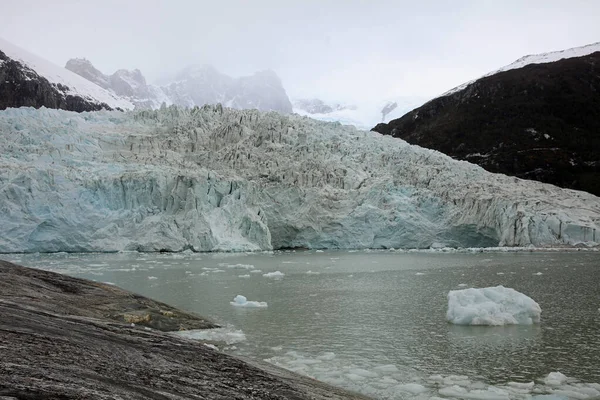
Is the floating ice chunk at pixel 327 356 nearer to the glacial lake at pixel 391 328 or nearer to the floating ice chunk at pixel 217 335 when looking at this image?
the glacial lake at pixel 391 328

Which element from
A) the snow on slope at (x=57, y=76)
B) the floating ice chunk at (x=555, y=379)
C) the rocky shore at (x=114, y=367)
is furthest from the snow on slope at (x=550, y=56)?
the rocky shore at (x=114, y=367)

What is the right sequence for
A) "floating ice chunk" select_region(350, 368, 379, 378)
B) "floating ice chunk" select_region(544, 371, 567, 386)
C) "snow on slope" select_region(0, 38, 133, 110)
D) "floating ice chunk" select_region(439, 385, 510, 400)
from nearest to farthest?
"floating ice chunk" select_region(439, 385, 510, 400) < "floating ice chunk" select_region(544, 371, 567, 386) < "floating ice chunk" select_region(350, 368, 379, 378) < "snow on slope" select_region(0, 38, 133, 110)

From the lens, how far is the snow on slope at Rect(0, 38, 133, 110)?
2532 inches

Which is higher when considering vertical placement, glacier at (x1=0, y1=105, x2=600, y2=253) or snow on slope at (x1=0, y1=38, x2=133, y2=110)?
snow on slope at (x1=0, y1=38, x2=133, y2=110)

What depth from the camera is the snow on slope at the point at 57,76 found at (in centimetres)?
6431

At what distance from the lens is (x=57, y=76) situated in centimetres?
6725

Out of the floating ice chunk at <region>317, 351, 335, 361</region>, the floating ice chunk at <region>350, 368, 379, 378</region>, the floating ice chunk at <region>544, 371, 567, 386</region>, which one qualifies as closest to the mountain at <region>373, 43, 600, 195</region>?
the floating ice chunk at <region>544, 371, 567, 386</region>

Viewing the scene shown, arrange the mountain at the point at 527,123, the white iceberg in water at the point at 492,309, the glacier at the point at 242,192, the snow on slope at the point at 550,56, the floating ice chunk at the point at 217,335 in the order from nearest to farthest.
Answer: the floating ice chunk at the point at 217,335
the white iceberg in water at the point at 492,309
the glacier at the point at 242,192
the mountain at the point at 527,123
the snow on slope at the point at 550,56

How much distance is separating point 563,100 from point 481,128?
9553mm

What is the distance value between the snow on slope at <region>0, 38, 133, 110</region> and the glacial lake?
62.2m

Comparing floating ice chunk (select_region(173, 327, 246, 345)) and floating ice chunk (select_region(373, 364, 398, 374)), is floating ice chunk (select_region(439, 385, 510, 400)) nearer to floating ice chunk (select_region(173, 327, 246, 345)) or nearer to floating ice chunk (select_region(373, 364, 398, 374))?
floating ice chunk (select_region(373, 364, 398, 374))

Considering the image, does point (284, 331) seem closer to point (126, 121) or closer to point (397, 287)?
point (397, 287)

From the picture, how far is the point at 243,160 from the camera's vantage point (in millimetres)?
26047

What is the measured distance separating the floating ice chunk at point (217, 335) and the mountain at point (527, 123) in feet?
142
